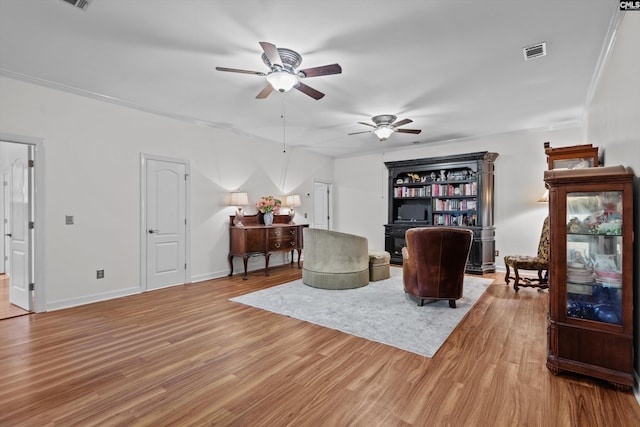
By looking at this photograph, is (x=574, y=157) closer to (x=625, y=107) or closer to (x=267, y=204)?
(x=625, y=107)

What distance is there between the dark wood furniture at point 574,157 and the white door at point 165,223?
538cm

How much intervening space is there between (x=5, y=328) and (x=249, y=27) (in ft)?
12.6

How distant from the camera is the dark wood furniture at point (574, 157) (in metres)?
3.55

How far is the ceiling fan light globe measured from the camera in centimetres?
293

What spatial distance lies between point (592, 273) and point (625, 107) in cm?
135

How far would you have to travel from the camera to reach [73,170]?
394 cm

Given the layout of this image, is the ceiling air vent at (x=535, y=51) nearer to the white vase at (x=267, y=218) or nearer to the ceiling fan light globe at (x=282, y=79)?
the ceiling fan light globe at (x=282, y=79)

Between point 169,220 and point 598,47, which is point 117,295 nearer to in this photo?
point 169,220

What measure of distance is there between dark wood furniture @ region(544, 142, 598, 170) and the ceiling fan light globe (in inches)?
130

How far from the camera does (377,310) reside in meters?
3.65

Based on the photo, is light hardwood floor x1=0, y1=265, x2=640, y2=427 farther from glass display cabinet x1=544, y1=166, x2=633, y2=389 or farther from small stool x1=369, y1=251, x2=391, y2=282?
small stool x1=369, y1=251, x2=391, y2=282

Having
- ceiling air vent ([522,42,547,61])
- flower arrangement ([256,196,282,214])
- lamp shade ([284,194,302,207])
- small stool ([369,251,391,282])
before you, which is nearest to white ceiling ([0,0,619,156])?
ceiling air vent ([522,42,547,61])

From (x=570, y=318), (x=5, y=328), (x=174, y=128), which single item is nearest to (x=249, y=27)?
(x=174, y=128)

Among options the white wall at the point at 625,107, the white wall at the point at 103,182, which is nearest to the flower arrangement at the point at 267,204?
the white wall at the point at 103,182
